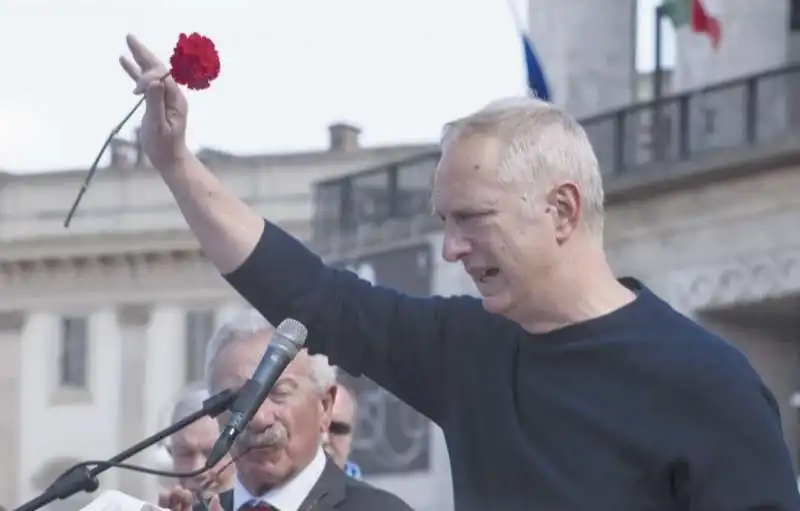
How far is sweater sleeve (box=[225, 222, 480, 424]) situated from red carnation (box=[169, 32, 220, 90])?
29cm

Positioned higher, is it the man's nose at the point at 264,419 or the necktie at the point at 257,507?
the man's nose at the point at 264,419

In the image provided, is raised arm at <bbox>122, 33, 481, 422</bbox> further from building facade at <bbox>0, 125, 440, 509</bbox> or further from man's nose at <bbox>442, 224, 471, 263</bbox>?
building facade at <bbox>0, 125, 440, 509</bbox>

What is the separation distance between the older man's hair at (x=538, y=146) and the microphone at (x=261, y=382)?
395 mm

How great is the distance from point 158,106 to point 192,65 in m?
0.09

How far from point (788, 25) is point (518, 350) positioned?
20.0 meters

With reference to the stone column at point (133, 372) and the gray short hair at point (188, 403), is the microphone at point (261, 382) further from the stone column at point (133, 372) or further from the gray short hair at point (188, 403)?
the stone column at point (133, 372)

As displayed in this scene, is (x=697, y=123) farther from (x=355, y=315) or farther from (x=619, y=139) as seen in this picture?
(x=355, y=315)

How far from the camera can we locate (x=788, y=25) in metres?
23.1

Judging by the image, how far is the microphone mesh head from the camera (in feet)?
11.9

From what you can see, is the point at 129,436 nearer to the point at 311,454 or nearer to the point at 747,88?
the point at 747,88

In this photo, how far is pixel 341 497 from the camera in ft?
16.0

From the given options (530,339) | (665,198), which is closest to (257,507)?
(530,339)

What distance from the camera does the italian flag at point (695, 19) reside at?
21469 millimetres

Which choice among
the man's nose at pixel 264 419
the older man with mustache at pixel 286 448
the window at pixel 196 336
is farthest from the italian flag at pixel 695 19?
the window at pixel 196 336
